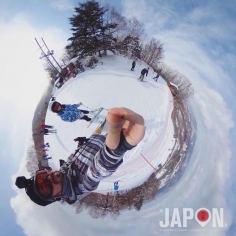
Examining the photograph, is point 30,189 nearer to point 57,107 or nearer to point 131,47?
point 57,107

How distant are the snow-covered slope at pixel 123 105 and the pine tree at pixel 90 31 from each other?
1.99 feet

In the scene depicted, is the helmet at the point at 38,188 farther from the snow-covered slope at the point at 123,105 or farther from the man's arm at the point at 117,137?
the snow-covered slope at the point at 123,105

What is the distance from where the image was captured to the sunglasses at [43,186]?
2.30 meters

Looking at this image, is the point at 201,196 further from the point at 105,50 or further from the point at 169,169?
the point at 105,50

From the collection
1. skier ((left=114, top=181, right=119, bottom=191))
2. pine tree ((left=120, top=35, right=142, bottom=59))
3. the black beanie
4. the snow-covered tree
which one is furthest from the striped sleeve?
pine tree ((left=120, top=35, right=142, bottom=59))

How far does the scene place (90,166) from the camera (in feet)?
8.14

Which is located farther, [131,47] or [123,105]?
[131,47]

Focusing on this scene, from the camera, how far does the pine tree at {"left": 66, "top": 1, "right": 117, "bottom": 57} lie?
6.66 m

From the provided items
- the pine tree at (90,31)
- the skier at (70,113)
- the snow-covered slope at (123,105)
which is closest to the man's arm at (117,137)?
the skier at (70,113)

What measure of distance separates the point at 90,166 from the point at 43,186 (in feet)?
1.90

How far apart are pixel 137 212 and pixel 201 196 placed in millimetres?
2517

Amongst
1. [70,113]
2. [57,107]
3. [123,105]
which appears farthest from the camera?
[123,105]

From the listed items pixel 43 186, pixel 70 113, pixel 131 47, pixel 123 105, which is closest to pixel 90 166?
pixel 43 186

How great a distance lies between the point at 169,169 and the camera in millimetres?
7961
